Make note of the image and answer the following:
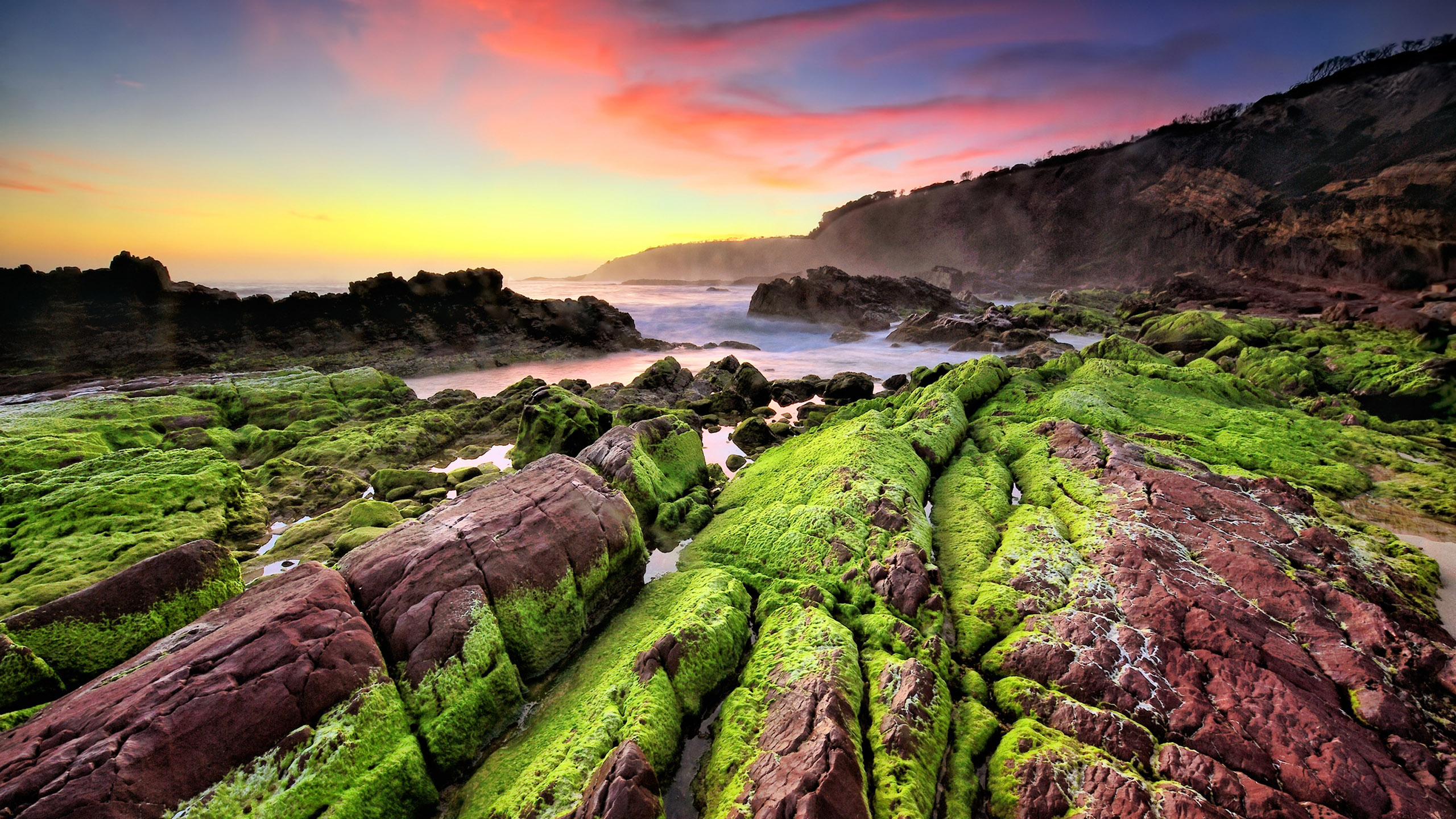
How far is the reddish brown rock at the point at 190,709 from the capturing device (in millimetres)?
3217

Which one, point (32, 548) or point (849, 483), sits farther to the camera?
point (849, 483)

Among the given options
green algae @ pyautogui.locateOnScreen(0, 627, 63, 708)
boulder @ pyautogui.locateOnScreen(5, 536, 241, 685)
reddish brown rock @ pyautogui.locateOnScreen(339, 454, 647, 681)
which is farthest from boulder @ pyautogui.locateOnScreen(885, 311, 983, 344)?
green algae @ pyautogui.locateOnScreen(0, 627, 63, 708)

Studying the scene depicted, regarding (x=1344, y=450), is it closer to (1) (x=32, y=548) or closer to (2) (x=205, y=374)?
Result: (1) (x=32, y=548)

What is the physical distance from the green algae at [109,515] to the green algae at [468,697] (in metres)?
5.69

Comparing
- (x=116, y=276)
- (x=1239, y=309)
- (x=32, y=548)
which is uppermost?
(x=116, y=276)

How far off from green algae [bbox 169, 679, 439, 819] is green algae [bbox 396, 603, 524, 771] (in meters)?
0.13

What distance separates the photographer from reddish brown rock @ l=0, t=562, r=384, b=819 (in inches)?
127

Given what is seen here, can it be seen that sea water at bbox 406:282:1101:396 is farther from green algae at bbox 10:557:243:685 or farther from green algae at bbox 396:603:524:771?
green algae at bbox 396:603:524:771

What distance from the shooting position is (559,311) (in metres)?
32.5

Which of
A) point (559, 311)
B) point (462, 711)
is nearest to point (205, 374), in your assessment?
point (559, 311)

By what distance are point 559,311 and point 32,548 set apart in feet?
88.8

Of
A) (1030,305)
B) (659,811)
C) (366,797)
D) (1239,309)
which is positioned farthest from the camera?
(1030,305)

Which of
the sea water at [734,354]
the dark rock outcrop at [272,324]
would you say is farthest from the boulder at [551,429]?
the dark rock outcrop at [272,324]

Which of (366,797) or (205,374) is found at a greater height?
(205,374)
